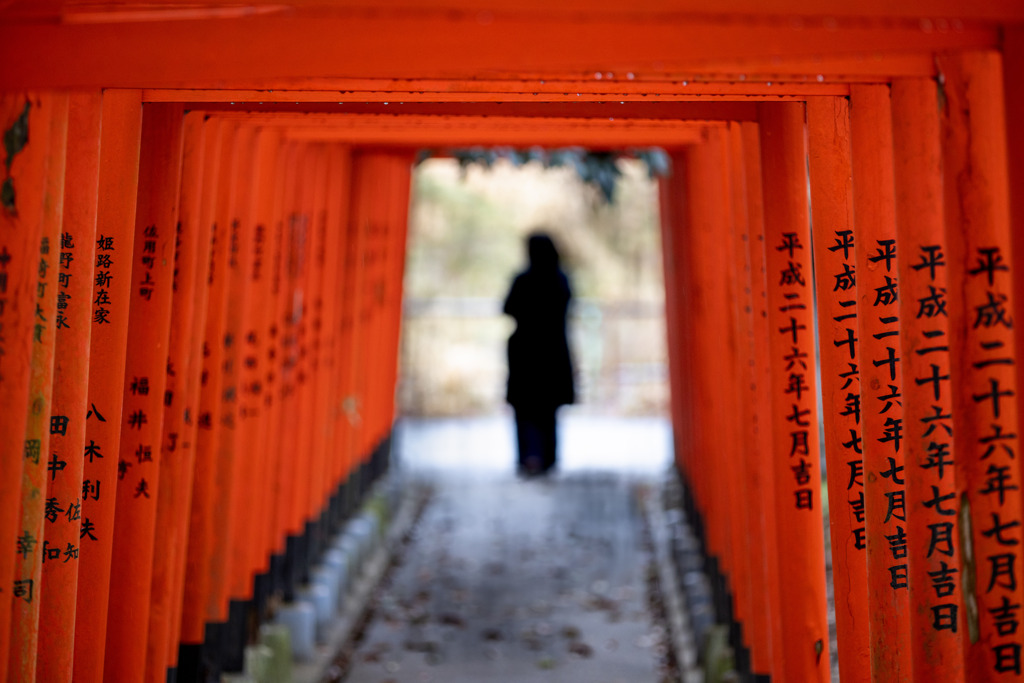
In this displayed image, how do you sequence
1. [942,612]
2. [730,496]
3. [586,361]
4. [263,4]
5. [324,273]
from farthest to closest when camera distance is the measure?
[586,361] → [324,273] → [730,496] → [942,612] → [263,4]

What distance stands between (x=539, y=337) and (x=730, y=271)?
3.98 metres

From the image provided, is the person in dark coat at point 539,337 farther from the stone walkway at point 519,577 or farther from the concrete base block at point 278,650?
the concrete base block at point 278,650

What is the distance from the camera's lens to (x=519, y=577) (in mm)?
7207

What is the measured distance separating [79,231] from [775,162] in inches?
99.7

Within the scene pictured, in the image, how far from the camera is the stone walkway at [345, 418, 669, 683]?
568cm

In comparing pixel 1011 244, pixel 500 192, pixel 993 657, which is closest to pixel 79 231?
pixel 1011 244

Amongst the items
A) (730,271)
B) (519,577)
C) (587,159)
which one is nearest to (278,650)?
(519,577)

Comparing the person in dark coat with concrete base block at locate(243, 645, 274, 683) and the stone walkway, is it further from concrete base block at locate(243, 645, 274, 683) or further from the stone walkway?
concrete base block at locate(243, 645, 274, 683)

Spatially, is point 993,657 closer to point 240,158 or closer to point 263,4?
point 263,4

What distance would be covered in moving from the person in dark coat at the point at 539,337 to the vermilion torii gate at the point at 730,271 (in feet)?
12.8

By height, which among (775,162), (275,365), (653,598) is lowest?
(653,598)

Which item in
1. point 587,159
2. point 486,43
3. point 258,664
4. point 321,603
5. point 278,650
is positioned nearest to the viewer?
point 486,43

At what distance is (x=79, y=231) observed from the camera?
2.94 meters

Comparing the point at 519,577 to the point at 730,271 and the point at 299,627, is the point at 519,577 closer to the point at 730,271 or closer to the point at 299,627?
the point at 299,627
